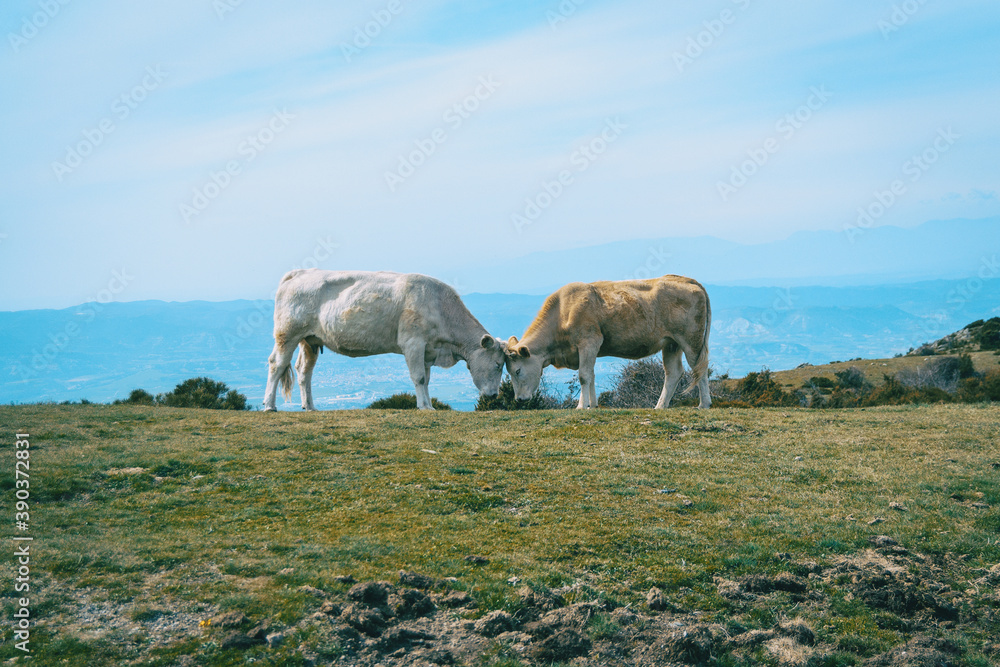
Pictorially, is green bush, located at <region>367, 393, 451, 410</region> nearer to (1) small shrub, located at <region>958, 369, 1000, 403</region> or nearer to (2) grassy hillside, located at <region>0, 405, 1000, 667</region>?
(2) grassy hillside, located at <region>0, 405, 1000, 667</region>

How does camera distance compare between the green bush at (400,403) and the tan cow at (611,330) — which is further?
the green bush at (400,403)

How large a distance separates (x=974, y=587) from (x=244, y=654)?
7793mm

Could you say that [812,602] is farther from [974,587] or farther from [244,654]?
[244,654]

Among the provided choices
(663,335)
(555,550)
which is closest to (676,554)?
(555,550)

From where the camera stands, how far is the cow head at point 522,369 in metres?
22.0

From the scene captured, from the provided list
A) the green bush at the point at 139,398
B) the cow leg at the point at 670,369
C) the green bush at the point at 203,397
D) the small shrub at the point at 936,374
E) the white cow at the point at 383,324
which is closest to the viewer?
the white cow at the point at 383,324

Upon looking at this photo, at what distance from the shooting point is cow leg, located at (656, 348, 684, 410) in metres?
22.4

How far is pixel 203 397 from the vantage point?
80.3 ft

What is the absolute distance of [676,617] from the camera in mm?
8531

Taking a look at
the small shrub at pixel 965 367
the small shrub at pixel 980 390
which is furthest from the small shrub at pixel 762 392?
the small shrub at pixel 965 367

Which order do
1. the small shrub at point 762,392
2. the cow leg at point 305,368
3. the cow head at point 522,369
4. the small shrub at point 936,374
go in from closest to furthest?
the cow head at point 522,369, the cow leg at point 305,368, the small shrub at point 762,392, the small shrub at point 936,374

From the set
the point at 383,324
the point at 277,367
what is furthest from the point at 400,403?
the point at 277,367

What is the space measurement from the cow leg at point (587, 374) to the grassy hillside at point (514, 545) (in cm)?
516

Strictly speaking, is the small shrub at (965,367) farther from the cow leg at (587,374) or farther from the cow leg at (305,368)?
the cow leg at (305,368)
